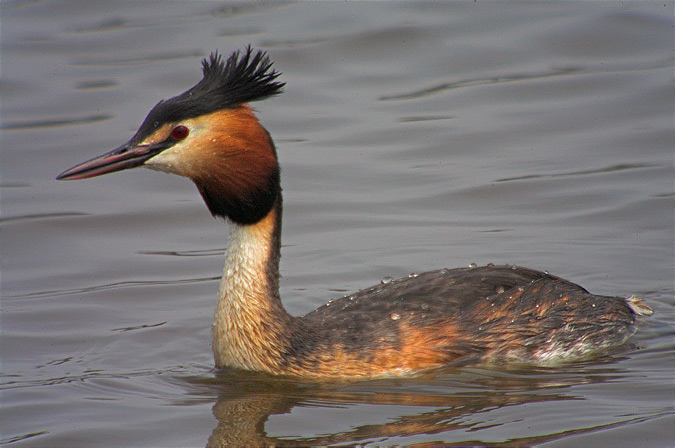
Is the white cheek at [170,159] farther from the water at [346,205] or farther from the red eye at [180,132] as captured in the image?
the water at [346,205]

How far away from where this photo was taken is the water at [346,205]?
6141 millimetres

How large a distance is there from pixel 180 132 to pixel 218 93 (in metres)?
0.36

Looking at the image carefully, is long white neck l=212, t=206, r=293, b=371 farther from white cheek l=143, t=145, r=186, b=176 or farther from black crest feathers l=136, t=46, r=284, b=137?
black crest feathers l=136, t=46, r=284, b=137

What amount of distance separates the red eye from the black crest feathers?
0.17 ft

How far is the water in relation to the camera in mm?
6141

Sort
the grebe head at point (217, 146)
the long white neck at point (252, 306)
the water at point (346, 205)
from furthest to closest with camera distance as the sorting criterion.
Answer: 1. the long white neck at point (252, 306)
2. the grebe head at point (217, 146)
3. the water at point (346, 205)

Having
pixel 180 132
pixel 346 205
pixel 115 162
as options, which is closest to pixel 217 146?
pixel 180 132

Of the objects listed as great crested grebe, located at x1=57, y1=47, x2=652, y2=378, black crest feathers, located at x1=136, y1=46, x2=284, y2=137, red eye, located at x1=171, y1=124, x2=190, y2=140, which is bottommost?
great crested grebe, located at x1=57, y1=47, x2=652, y2=378

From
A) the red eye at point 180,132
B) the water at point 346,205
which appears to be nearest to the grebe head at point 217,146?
the red eye at point 180,132

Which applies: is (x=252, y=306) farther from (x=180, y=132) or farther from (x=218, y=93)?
(x=218, y=93)

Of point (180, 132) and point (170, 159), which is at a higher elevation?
point (180, 132)

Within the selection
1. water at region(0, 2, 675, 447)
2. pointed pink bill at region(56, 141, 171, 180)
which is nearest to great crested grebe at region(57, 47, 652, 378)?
pointed pink bill at region(56, 141, 171, 180)

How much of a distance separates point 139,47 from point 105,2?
1.57 m

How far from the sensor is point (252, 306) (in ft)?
21.7
